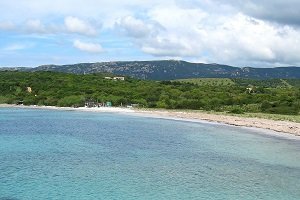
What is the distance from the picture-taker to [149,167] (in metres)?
30.7

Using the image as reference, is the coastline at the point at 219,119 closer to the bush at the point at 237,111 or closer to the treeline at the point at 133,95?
the bush at the point at 237,111

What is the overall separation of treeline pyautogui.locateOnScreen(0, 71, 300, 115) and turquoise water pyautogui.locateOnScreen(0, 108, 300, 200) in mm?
42519

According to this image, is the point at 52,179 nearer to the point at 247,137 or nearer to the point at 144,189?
the point at 144,189

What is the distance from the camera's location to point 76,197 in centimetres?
2172

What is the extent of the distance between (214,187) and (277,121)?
44.4 meters

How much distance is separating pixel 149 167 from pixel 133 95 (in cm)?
8323

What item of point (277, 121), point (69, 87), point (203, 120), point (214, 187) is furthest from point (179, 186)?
point (69, 87)

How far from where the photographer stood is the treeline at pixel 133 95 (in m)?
94.9

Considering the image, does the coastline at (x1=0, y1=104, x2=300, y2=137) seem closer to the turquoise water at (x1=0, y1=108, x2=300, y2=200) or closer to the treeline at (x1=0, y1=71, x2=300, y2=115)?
the treeline at (x1=0, y1=71, x2=300, y2=115)

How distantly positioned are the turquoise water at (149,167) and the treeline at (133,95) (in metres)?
42.5

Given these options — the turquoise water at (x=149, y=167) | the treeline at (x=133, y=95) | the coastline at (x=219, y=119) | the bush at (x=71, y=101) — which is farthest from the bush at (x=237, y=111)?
the bush at (x=71, y=101)

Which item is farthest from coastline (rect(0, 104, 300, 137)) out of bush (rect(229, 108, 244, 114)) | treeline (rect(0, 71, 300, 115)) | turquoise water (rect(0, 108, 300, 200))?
turquoise water (rect(0, 108, 300, 200))

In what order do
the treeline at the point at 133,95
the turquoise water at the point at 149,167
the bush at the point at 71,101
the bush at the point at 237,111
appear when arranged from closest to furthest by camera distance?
the turquoise water at the point at 149,167 → the bush at the point at 237,111 → the treeline at the point at 133,95 → the bush at the point at 71,101

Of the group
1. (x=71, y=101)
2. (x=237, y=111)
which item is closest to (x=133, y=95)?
(x=71, y=101)
